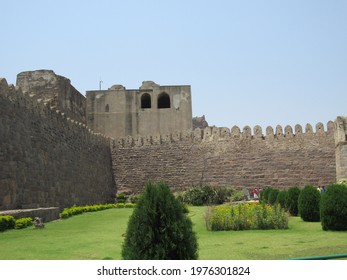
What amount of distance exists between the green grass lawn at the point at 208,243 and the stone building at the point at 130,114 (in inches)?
769

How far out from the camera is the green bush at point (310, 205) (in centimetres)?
1176

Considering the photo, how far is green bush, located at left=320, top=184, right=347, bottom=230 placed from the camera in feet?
30.2

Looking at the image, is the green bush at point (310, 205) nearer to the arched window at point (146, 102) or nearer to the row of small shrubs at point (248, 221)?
the row of small shrubs at point (248, 221)

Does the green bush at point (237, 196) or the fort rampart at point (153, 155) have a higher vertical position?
the fort rampart at point (153, 155)

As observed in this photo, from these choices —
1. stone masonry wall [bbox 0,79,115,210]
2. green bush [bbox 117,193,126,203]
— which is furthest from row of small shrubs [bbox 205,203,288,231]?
green bush [bbox 117,193,126,203]

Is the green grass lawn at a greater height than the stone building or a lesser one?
lesser

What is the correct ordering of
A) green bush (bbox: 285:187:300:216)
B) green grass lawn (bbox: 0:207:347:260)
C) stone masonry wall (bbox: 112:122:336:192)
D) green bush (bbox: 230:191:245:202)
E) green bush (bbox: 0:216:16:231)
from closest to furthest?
green grass lawn (bbox: 0:207:347:260)
green bush (bbox: 0:216:16:231)
green bush (bbox: 285:187:300:216)
green bush (bbox: 230:191:245:202)
stone masonry wall (bbox: 112:122:336:192)

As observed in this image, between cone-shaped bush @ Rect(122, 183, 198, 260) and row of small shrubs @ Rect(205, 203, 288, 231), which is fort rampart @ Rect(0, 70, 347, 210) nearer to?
row of small shrubs @ Rect(205, 203, 288, 231)

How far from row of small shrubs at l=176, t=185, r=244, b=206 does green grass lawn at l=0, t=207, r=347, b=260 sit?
32.9ft

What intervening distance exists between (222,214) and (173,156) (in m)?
13.1

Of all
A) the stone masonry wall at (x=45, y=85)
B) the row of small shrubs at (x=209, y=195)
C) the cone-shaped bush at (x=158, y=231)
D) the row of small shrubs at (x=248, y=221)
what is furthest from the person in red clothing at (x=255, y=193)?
the cone-shaped bush at (x=158, y=231)

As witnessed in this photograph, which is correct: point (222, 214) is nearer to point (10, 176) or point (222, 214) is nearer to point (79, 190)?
point (10, 176)

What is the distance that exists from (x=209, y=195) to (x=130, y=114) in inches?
436

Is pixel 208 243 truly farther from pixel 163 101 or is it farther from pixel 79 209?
pixel 163 101
